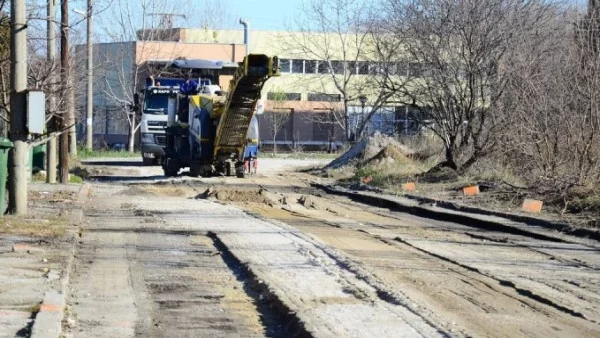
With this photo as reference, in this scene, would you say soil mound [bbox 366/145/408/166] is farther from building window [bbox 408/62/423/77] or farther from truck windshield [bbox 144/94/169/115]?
truck windshield [bbox 144/94/169/115]

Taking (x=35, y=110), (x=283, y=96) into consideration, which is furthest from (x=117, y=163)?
(x=35, y=110)

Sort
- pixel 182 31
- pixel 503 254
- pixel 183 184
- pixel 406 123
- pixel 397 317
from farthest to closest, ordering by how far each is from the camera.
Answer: pixel 182 31 < pixel 406 123 < pixel 183 184 < pixel 503 254 < pixel 397 317

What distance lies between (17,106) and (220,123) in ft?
48.0

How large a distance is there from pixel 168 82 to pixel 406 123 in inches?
486

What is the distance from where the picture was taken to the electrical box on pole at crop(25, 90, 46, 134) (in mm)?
17125

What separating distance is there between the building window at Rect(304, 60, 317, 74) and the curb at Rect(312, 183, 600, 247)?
38332 millimetres

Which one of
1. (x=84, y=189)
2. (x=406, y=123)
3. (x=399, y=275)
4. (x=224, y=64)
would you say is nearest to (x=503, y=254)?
(x=399, y=275)

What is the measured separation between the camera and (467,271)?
1285cm

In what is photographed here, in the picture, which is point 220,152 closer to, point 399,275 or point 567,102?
point 567,102

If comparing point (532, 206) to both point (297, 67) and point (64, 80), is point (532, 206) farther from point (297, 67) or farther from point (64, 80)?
point (297, 67)

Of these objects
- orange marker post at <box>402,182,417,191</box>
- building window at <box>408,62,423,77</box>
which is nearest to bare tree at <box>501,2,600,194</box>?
orange marker post at <box>402,182,417,191</box>

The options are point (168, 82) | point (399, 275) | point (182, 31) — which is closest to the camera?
point (399, 275)

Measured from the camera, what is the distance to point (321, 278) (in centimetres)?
1154

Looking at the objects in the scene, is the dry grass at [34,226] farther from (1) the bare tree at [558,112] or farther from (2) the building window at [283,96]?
(2) the building window at [283,96]
